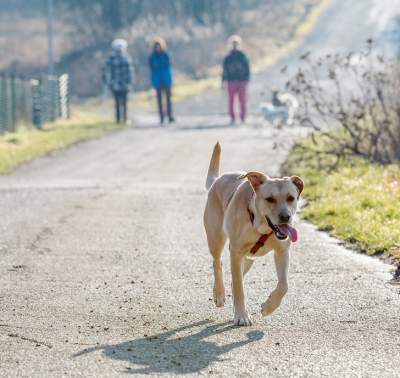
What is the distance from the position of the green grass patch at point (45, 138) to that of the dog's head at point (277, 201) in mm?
12017

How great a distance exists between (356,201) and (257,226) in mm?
5522

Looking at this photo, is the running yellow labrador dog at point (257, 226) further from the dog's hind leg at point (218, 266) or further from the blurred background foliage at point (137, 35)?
the blurred background foliage at point (137, 35)

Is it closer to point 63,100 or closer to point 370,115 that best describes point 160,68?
point 63,100

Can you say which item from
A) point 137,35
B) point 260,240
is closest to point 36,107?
point 260,240

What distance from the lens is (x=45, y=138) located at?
24.6 m

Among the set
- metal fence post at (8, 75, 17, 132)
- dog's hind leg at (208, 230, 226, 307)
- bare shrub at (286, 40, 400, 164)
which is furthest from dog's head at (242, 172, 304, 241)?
metal fence post at (8, 75, 17, 132)

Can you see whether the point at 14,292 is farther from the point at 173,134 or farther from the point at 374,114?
the point at 173,134

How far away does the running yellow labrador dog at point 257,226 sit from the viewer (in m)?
6.93

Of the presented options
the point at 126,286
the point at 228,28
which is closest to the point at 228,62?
the point at 126,286

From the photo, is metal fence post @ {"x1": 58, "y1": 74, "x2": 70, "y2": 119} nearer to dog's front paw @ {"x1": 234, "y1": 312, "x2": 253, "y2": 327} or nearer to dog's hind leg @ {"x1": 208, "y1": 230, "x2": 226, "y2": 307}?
dog's hind leg @ {"x1": 208, "y1": 230, "x2": 226, "y2": 307}

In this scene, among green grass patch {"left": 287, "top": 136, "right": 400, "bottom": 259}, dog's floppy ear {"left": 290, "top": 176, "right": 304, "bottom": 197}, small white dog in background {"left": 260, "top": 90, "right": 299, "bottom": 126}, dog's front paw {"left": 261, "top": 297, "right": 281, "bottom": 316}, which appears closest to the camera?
dog's front paw {"left": 261, "top": 297, "right": 281, "bottom": 316}

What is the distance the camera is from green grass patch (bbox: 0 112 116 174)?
2067 cm

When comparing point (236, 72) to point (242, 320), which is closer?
point (242, 320)

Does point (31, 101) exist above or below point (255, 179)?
below
